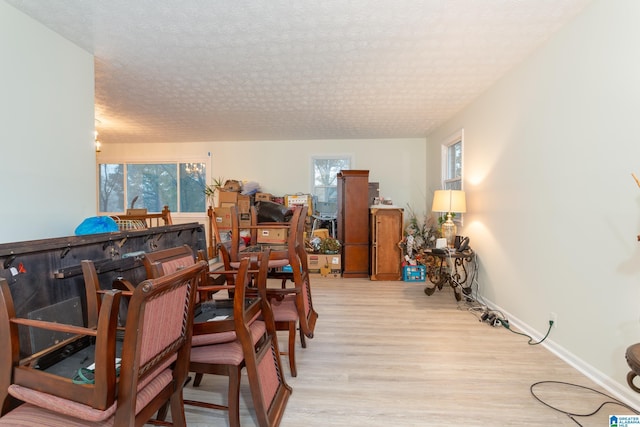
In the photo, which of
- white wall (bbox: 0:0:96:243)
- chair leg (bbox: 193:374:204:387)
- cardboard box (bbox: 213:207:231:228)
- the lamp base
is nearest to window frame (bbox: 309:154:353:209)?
cardboard box (bbox: 213:207:231:228)

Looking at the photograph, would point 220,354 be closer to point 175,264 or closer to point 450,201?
point 175,264

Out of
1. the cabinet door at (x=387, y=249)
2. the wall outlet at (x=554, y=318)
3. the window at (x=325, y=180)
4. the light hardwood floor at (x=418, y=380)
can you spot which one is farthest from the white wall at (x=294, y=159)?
the wall outlet at (x=554, y=318)

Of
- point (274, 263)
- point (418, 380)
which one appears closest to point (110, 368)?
point (274, 263)

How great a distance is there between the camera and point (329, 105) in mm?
4137

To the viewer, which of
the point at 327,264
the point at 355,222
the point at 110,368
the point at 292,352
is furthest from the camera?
the point at 327,264

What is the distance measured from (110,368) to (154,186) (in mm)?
6651

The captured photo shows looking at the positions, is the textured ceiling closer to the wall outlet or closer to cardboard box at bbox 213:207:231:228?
cardboard box at bbox 213:207:231:228

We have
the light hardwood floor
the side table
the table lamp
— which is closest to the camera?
the light hardwood floor

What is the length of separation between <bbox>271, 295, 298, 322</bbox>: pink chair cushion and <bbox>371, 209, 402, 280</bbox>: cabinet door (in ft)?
9.21

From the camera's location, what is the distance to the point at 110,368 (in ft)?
2.94

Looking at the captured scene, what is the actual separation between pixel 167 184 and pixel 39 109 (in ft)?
14.6

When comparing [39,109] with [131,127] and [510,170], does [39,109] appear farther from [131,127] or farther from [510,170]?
[510,170]

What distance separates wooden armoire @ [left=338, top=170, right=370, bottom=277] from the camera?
16.2 ft

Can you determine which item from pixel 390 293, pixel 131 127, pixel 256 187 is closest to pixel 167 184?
pixel 131 127
